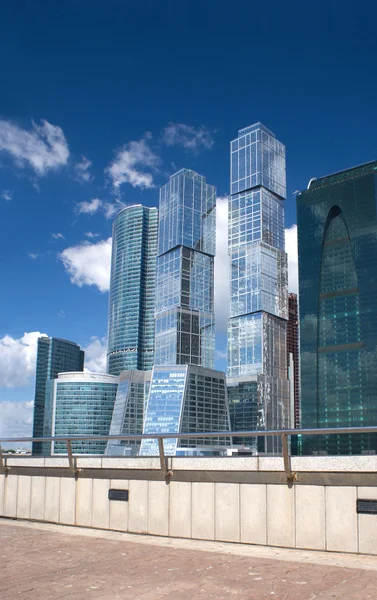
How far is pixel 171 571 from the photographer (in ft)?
28.6

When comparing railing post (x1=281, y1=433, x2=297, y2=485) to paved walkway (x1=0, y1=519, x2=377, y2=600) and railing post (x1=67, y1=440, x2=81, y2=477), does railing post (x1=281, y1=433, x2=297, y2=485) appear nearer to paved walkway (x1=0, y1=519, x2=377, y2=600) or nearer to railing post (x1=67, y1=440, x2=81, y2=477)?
paved walkway (x1=0, y1=519, x2=377, y2=600)

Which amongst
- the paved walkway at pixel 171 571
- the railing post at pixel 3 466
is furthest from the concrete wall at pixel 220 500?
the railing post at pixel 3 466

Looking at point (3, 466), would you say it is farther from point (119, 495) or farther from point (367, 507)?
point (367, 507)

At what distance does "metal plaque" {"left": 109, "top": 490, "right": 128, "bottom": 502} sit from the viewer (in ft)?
41.6

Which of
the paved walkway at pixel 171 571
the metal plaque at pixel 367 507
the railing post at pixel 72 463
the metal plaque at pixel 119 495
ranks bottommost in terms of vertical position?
the paved walkway at pixel 171 571


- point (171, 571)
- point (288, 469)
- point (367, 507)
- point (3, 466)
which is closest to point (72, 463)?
point (3, 466)

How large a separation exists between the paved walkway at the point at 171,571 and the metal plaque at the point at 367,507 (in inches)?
27.4

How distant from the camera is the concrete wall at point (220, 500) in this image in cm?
1002

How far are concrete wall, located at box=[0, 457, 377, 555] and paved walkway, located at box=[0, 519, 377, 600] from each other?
38 cm

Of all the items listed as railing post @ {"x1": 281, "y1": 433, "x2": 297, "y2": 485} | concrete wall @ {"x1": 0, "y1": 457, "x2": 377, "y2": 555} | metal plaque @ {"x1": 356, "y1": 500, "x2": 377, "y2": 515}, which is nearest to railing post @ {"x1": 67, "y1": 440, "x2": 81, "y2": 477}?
concrete wall @ {"x1": 0, "y1": 457, "x2": 377, "y2": 555}

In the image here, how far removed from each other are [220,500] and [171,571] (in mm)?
2753

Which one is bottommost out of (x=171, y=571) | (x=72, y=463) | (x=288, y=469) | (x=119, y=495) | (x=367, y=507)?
(x=171, y=571)

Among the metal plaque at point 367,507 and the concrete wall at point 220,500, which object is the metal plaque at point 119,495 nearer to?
the concrete wall at point 220,500

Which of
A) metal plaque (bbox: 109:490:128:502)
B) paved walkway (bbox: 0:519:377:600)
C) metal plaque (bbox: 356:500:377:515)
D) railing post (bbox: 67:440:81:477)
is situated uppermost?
railing post (bbox: 67:440:81:477)
